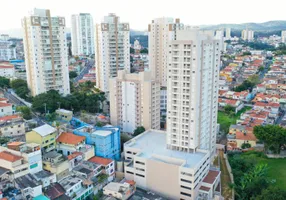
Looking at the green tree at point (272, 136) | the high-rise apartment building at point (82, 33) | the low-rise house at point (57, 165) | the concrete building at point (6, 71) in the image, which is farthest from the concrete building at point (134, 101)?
the high-rise apartment building at point (82, 33)

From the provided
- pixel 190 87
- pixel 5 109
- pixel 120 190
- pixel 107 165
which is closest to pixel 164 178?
pixel 120 190

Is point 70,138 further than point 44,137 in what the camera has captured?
Yes

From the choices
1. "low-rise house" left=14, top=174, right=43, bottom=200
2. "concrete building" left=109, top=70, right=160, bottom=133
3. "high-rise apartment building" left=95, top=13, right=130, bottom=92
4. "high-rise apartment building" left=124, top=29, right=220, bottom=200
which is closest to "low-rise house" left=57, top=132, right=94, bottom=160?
"high-rise apartment building" left=124, top=29, right=220, bottom=200

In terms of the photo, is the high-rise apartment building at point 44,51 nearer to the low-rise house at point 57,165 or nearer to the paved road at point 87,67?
the low-rise house at point 57,165

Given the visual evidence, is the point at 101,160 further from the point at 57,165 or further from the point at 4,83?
the point at 4,83

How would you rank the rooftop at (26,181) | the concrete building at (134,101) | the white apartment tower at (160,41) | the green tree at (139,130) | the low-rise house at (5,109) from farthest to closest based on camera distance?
the white apartment tower at (160,41), the low-rise house at (5,109), the concrete building at (134,101), the green tree at (139,130), the rooftop at (26,181)

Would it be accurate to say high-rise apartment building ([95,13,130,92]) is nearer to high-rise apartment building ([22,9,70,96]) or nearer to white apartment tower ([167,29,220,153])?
high-rise apartment building ([22,9,70,96])

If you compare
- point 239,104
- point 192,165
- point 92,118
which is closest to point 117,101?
point 92,118
